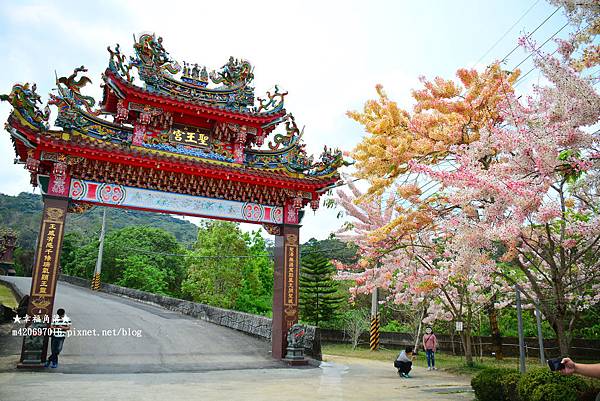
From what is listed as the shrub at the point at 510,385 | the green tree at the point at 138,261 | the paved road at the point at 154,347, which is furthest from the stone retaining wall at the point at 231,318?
the shrub at the point at 510,385

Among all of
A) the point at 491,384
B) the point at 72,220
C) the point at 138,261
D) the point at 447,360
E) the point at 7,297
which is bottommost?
the point at 447,360

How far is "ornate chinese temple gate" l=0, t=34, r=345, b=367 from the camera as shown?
35.1ft

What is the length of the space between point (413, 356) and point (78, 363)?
1334 cm

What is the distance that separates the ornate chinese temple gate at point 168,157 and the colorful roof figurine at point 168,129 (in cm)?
3

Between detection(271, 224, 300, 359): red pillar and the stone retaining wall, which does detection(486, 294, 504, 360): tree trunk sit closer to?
the stone retaining wall

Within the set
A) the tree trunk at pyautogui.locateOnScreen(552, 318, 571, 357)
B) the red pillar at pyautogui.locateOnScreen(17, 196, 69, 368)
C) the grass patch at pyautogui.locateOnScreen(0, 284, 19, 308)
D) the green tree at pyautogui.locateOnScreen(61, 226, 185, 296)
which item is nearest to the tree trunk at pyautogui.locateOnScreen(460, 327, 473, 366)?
the tree trunk at pyautogui.locateOnScreen(552, 318, 571, 357)

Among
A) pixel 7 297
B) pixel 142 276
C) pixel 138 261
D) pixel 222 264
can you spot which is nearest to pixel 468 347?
pixel 222 264

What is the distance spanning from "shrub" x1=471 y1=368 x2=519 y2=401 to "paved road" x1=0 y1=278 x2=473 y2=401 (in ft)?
2.57

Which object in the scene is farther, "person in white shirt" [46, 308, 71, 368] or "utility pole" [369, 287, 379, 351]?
"utility pole" [369, 287, 379, 351]

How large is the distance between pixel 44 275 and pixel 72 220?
2346 inches

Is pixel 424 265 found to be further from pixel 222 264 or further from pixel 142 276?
pixel 142 276

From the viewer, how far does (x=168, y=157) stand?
A: 11.6 m

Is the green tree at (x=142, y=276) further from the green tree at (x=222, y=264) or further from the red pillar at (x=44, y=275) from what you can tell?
the red pillar at (x=44, y=275)

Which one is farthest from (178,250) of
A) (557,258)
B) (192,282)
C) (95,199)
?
(557,258)
